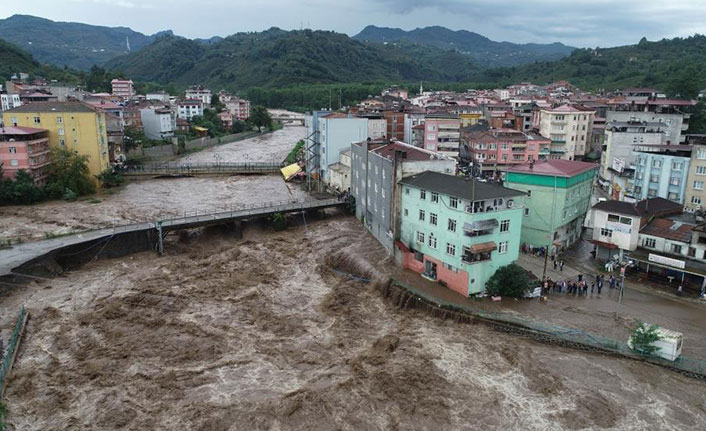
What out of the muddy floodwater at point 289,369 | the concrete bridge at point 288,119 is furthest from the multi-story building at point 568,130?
the concrete bridge at point 288,119

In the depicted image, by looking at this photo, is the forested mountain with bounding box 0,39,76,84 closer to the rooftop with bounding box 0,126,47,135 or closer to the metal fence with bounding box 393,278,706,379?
the rooftop with bounding box 0,126,47,135

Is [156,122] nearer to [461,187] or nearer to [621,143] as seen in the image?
[621,143]

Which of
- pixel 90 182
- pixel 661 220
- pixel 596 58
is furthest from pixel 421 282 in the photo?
pixel 596 58

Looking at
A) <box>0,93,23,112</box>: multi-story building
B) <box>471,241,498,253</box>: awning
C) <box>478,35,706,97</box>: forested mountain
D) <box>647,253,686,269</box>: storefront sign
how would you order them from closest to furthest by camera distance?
<box>471,241,498,253</box>: awning < <box>647,253,686,269</box>: storefront sign < <box>0,93,23,112</box>: multi-story building < <box>478,35,706,97</box>: forested mountain

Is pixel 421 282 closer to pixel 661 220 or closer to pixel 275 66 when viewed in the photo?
pixel 661 220

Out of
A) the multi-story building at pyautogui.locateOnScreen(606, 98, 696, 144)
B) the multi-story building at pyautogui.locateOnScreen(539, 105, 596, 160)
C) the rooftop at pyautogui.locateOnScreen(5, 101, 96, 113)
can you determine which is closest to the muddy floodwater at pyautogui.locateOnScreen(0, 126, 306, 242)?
the rooftop at pyautogui.locateOnScreen(5, 101, 96, 113)

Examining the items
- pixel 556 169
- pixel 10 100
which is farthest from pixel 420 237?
pixel 10 100
